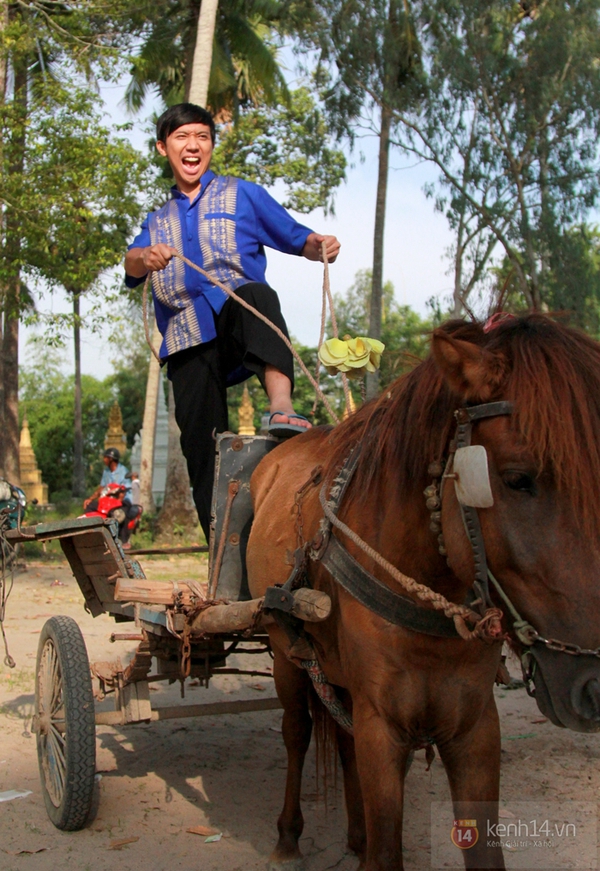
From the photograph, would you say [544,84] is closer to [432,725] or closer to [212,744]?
[212,744]

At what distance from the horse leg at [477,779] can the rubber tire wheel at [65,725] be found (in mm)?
1767

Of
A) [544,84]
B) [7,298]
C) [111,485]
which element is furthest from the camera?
[544,84]

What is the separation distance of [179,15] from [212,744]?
14714 mm

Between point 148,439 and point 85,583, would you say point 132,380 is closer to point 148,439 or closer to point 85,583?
point 148,439

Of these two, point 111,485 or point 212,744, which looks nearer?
point 212,744

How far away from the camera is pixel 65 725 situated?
11.3ft

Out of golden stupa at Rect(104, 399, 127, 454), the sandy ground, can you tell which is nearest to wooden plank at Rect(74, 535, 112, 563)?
the sandy ground

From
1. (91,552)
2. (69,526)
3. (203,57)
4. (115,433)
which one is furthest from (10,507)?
(115,433)

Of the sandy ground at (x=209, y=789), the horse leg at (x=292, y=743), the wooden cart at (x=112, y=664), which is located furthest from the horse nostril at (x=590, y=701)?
the sandy ground at (x=209, y=789)

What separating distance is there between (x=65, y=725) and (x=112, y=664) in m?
0.34

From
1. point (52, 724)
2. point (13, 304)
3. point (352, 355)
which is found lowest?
point (52, 724)

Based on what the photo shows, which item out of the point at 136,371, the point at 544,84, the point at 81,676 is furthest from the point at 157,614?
the point at 136,371

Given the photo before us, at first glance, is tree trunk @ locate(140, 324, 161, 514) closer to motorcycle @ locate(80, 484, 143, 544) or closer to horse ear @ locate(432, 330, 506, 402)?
motorcycle @ locate(80, 484, 143, 544)

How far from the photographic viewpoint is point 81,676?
3.53m
